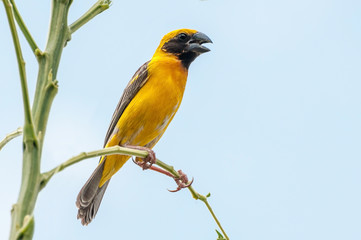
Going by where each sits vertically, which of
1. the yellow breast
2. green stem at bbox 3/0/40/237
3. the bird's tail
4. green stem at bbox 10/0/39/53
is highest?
the yellow breast

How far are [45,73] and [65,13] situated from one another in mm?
237

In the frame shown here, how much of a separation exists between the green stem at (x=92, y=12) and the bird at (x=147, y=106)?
237cm

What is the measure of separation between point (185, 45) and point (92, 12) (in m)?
3.45

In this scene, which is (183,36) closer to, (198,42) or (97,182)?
(198,42)

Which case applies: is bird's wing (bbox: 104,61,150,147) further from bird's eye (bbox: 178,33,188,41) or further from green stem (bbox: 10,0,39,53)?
green stem (bbox: 10,0,39,53)

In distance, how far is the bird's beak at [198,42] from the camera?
4.90 metres

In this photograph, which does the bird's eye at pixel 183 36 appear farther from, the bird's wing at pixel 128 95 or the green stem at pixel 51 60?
the green stem at pixel 51 60

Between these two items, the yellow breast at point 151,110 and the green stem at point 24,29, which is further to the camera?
the yellow breast at point 151,110

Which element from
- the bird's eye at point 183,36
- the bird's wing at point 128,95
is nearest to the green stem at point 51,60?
the bird's wing at point 128,95

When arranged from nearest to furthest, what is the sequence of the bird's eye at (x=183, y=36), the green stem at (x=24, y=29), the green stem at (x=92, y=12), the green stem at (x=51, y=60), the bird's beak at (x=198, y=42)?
the green stem at (x=51, y=60) → the green stem at (x=24, y=29) → the green stem at (x=92, y=12) → the bird's beak at (x=198, y=42) → the bird's eye at (x=183, y=36)

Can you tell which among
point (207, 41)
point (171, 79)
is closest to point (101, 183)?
point (171, 79)

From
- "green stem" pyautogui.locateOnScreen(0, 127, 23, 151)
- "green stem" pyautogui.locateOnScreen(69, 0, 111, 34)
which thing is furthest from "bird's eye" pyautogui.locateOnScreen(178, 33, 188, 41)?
"green stem" pyautogui.locateOnScreen(0, 127, 23, 151)

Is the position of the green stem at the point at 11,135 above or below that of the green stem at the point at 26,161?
above

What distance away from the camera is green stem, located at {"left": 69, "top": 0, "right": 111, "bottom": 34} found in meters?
1.64
